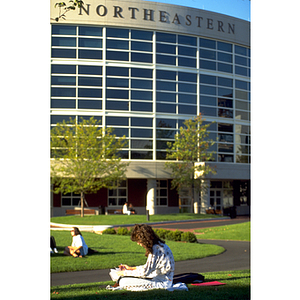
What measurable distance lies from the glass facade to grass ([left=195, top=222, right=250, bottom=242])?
10157 millimetres

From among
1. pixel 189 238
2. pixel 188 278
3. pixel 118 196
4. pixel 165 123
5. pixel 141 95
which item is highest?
pixel 141 95

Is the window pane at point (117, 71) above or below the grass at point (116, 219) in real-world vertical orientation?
above

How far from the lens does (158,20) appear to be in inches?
984

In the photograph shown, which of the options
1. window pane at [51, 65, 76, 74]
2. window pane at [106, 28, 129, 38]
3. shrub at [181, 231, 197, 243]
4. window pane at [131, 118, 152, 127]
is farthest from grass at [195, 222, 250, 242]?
window pane at [106, 28, 129, 38]

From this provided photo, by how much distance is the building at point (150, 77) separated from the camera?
82.1ft

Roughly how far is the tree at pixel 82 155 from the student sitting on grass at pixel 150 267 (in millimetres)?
20409

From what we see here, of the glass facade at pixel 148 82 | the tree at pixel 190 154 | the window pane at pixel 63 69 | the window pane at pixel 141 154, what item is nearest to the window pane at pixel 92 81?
the glass facade at pixel 148 82

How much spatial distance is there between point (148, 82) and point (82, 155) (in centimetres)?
690

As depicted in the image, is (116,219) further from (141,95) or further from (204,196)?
(204,196)

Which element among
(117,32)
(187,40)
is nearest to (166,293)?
(187,40)

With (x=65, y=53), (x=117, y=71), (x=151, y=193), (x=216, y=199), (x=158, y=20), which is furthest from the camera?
(x=216, y=199)

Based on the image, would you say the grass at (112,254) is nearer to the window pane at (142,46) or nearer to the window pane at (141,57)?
the window pane at (142,46)

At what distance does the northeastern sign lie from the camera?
858 inches
